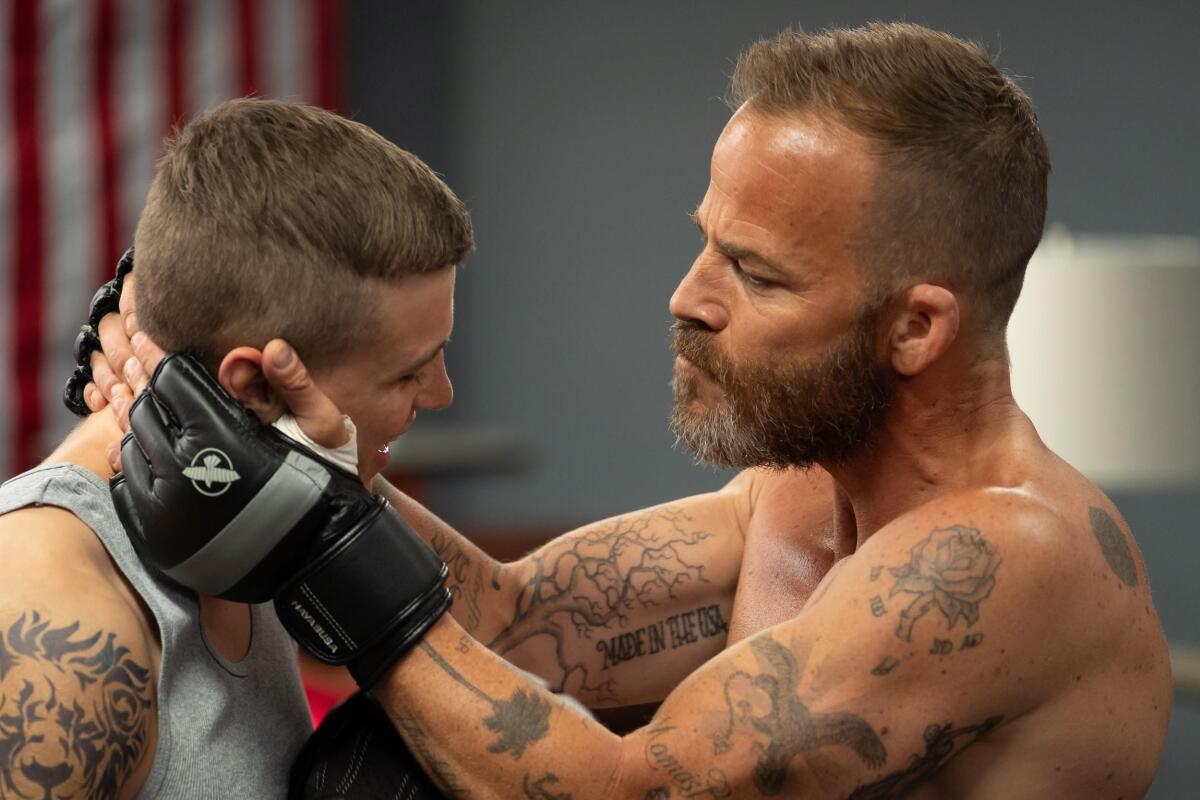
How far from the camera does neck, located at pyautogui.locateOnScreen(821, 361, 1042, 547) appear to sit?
1.71 meters

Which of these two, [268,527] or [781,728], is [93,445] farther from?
[781,728]

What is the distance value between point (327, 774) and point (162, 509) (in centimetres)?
31

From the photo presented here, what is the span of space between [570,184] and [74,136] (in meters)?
1.51

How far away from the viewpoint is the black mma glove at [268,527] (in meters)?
1.36

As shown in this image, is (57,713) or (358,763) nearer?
(57,713)

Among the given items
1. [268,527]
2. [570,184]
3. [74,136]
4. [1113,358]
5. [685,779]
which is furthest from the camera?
[570,184]

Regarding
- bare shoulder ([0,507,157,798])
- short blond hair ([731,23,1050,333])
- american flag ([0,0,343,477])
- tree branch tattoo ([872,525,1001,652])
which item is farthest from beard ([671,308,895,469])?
american flag ([0,0,343,477])

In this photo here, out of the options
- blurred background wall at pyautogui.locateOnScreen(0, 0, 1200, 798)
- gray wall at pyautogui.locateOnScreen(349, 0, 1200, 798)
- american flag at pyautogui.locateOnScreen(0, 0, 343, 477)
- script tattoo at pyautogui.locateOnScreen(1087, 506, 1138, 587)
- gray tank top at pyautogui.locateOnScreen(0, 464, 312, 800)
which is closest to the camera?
gray tank top at pyautogui.locateOnScreen(0, 464, 312, 800)

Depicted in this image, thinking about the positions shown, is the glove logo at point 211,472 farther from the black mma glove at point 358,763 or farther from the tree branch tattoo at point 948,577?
the tree branch tattoo at point 948,577

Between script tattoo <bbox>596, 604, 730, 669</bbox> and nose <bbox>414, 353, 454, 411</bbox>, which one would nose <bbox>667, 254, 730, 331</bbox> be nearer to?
nose <bbox>414, 353, 454, 411</bbox>

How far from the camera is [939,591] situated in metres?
1.51

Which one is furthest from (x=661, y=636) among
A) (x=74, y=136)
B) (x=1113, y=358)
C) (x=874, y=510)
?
(x=74, y=136)

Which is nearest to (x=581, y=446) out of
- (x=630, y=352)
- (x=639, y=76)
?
(x=630, y=352)

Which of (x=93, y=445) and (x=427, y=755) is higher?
(x=93, y=445)
